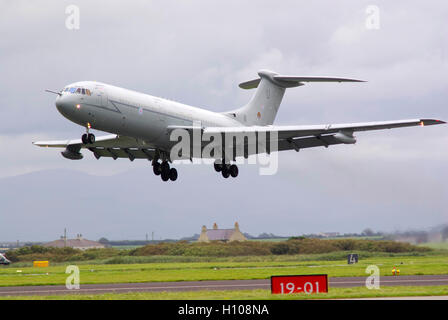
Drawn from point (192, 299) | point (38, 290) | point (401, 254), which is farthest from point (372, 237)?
point (38, 290)

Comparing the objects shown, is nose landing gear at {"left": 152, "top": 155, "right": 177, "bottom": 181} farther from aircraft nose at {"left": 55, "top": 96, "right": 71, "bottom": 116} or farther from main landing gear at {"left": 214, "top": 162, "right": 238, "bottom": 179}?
aircraft nose at {"left": 55, "top": 96, "right": 71, "bottom": 116}

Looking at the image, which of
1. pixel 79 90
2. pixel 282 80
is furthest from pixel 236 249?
pixel 79 90

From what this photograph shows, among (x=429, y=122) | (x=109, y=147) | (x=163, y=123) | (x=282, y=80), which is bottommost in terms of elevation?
(x=429, y=122)

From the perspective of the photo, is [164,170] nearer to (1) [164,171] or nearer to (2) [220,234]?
(1) [164,171]

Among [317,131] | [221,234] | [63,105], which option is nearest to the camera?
[63,105]

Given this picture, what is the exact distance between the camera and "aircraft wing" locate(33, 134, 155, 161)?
47.1 metres

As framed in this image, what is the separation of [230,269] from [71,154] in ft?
52.4

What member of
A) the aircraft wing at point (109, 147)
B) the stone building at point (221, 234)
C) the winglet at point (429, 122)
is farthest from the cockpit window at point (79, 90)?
the stone building at point (221, 234)

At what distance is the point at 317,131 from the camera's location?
45.0m

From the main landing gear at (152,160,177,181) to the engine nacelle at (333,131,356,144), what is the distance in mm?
12422

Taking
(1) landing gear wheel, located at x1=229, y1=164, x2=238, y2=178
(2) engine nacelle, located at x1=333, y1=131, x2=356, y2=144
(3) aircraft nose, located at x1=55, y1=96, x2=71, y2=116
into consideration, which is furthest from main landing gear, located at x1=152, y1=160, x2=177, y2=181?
(2) engine nacelle, located at x1=333, y1=131, x2=356, y2=144

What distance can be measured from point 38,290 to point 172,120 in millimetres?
13439
